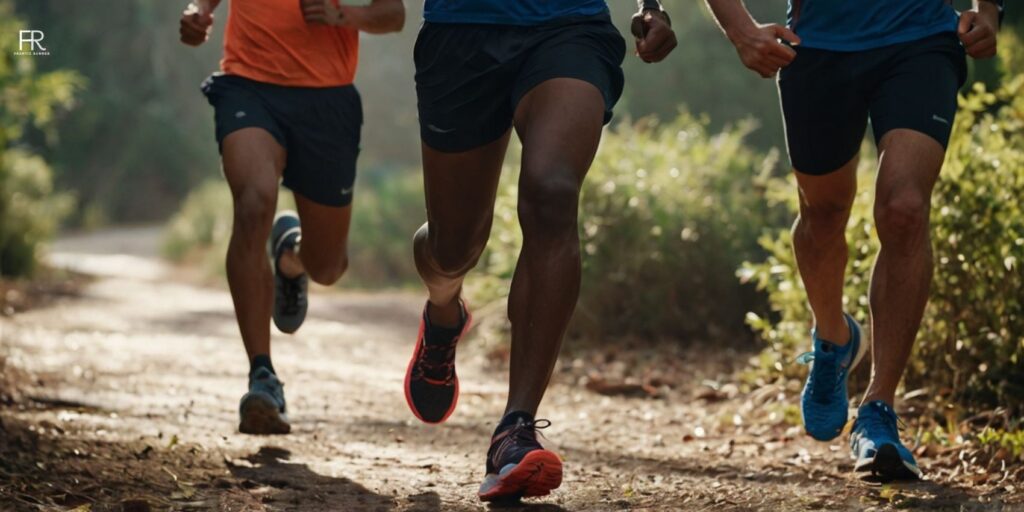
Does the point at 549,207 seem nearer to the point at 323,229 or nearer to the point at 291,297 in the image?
the point at 323,229

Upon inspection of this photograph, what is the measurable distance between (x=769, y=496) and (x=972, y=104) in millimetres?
2707

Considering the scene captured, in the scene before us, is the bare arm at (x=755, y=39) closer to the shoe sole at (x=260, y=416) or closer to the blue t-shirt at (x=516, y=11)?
the blue t-shirt at (x=516, y=11)

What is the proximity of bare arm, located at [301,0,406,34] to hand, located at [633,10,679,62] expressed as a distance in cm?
180

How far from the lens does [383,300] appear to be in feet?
50.1

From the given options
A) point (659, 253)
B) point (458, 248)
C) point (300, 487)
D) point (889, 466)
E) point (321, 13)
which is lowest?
point (300, 487)

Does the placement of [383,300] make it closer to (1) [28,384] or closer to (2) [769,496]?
(1) [28,384]

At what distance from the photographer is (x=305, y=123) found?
5707mm

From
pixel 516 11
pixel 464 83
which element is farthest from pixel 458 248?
pixel 516 11

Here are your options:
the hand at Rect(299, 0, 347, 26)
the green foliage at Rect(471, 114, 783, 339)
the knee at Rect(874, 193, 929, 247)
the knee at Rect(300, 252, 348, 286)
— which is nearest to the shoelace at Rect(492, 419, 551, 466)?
the knee at Rect(874, 193, 929, 247)

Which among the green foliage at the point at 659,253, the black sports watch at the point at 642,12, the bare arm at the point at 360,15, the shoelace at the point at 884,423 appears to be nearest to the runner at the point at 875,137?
the shoelace at the point at 884,423

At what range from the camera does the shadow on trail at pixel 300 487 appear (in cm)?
409

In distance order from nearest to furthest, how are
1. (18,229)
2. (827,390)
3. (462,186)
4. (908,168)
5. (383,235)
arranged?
(908,168)
(462,186)
(827,390)
(18,229)
(383,235)

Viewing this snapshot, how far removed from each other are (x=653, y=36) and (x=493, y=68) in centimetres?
48

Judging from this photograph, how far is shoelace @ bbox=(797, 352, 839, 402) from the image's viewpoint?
4.74 meters
